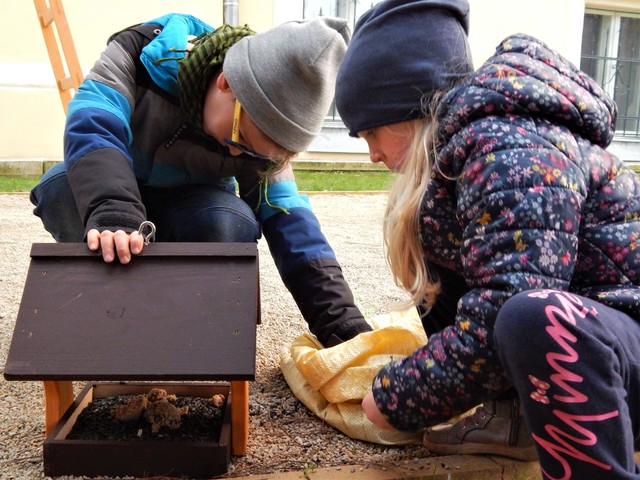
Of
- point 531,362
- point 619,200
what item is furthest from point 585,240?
point 531,362

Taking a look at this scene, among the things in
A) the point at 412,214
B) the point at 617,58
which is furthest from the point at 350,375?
the point at 617,58

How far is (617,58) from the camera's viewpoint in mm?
9242

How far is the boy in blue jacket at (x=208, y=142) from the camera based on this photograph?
1853 millimetres

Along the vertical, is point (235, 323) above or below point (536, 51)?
below

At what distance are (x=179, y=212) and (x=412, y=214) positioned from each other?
947 millimetres

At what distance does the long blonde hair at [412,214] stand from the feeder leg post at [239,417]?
38cm

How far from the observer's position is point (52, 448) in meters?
1.47

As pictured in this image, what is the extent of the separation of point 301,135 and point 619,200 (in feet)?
2.94

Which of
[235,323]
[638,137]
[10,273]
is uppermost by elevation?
[235,323]

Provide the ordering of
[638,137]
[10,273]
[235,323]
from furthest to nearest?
1. [638,137]
2. [10,273]
3. [235,323]

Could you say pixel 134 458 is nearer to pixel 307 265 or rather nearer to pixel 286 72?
pixel 307 265

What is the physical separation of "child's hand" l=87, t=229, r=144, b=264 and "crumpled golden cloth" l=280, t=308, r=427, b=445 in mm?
558

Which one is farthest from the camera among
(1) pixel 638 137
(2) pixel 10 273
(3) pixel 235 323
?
(1) pixel 638 137

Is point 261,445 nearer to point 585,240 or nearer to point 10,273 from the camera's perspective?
point 585,240
